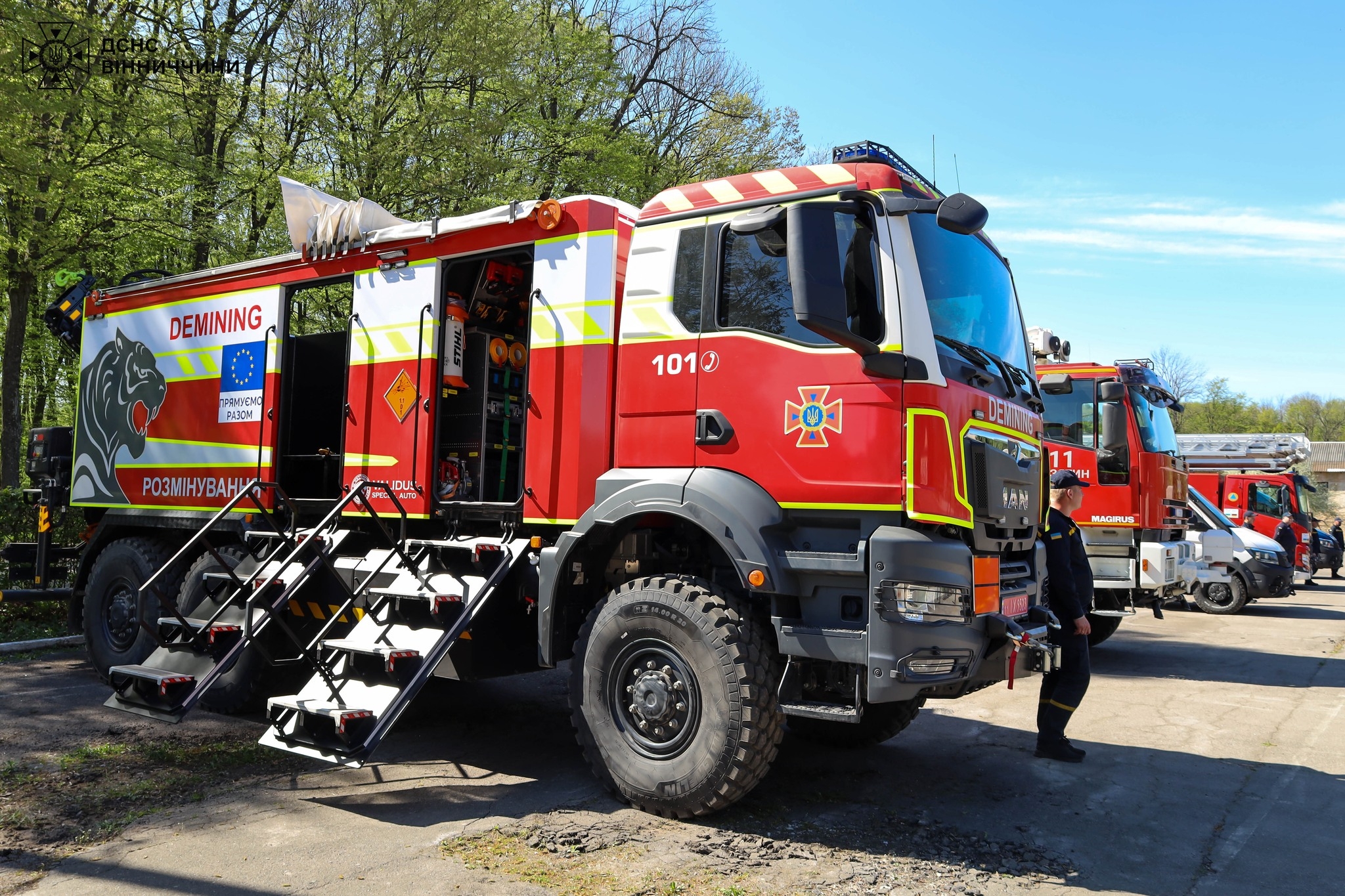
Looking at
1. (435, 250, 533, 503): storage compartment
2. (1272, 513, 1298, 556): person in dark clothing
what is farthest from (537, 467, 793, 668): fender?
(1272, 513, 1298, 556): person in dark clothing

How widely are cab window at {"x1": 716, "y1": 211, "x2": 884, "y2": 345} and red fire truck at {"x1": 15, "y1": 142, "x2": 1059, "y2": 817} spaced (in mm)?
14

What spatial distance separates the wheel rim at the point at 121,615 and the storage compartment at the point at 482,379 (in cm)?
338

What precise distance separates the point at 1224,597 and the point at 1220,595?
73 millimetres

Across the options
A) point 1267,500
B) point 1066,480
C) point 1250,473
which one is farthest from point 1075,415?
point 1267,500

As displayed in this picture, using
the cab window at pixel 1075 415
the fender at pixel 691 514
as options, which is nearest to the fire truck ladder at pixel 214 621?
the fender at pixel 691 514

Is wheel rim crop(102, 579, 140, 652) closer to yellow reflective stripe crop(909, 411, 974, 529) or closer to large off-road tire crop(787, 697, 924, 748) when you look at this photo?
large off-road tire crop(787, 697, 924, 748)

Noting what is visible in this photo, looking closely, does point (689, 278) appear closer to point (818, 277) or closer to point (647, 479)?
point (818, 277)

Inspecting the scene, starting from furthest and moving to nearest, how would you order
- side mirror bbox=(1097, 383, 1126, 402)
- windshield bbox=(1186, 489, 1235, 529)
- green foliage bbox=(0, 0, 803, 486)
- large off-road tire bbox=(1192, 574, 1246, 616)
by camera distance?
1. large off-road tire bbox=(1192, 574, 1246, 616)
2. windshield bbox=(1186, 489, 1235, 529)
3. green foliage bbox=(0, 0, 803, 486)
4. side mirror bbox=(1097, 383, 1126, 402)

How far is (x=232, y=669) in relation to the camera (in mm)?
6574

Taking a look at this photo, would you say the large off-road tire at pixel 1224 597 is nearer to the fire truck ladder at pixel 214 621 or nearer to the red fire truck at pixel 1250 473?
the red fire truck at pixel 1250 473

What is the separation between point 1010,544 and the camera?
512cm

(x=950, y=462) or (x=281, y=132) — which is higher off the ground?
(x=281, y=132)

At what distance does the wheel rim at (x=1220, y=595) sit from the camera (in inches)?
669

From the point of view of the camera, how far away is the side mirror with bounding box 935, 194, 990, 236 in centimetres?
457
